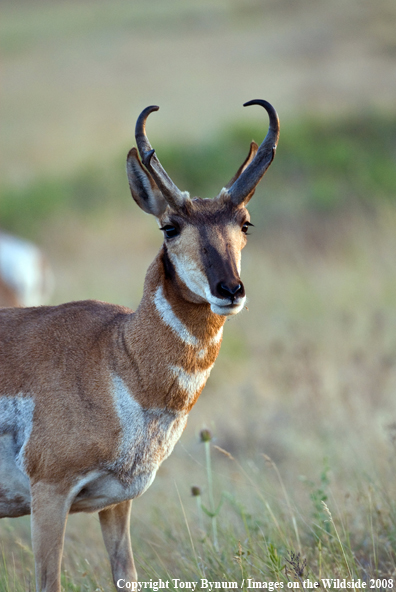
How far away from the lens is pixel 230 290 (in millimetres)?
3510

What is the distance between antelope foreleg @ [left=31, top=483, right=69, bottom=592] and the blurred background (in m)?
0.98

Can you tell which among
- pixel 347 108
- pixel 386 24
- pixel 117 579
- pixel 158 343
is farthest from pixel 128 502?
pixel 386 24

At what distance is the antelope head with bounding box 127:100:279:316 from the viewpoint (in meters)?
3.60

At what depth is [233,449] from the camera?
812cm

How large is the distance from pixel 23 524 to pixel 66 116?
29.0 meters

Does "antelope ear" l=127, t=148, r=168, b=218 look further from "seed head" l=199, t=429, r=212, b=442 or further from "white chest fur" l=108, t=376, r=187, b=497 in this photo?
"seed head" l=199, t=429, r=212, b=442

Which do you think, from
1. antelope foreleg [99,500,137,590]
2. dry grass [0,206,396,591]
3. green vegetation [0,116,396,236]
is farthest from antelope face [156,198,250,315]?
green vegetation [0,116,396,236]

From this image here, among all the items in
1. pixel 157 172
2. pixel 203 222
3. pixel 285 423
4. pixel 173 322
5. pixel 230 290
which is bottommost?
pixel 285 423

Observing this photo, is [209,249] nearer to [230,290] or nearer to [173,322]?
[230,290]

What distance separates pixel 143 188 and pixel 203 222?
494 millimetres

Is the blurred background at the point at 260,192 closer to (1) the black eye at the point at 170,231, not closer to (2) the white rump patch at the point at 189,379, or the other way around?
(2) the white rump patch at the point at 189,379

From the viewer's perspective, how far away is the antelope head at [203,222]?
3602mm

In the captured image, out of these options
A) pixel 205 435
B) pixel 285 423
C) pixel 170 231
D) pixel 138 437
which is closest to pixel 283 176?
pixel 285 423

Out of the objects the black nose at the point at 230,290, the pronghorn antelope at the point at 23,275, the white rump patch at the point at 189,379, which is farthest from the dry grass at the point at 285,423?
the pronghorn antelope at the point at 23,275
